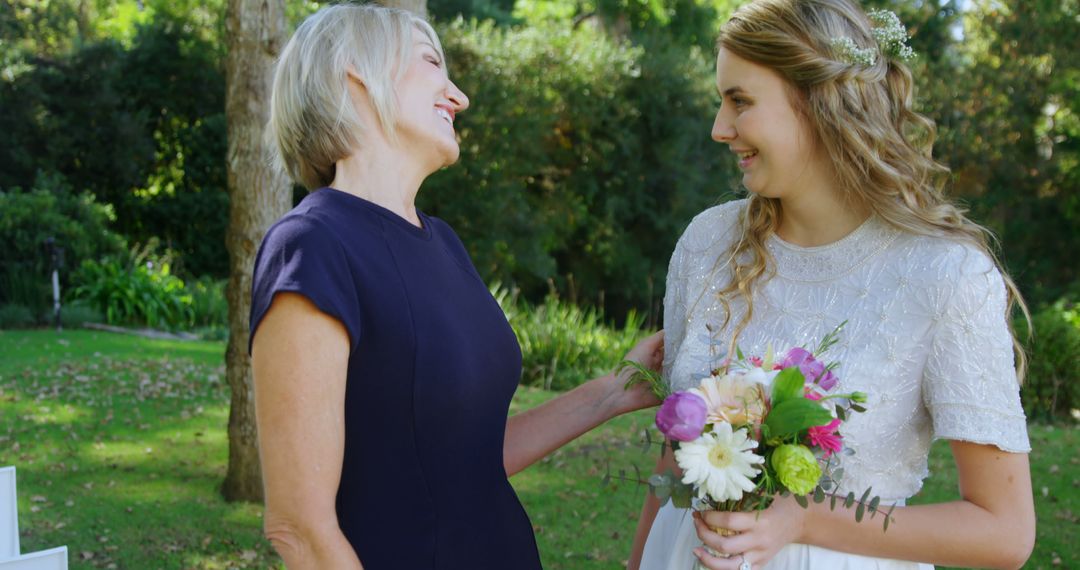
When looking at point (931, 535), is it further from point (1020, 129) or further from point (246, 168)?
point (1020, 129)

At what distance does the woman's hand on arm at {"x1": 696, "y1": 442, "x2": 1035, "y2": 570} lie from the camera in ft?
6.67

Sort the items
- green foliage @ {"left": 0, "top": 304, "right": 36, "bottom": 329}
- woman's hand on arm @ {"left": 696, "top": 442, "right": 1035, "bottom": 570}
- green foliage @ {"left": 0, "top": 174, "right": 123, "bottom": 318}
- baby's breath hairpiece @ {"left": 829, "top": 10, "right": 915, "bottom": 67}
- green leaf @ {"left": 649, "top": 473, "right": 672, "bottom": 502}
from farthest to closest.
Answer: green foliage @ {"left": 0, "top": 174, "right": 123, "bottom": 318} < green foliage @ {"left": 0, "top": 304, "right": 36, "bottom": 329} < baby's breath hairpiece @ {"left": 829, "top": 10, "right": 915, "bottom": 67} < woman's hand on arm @ {"left": 696, "top": 442, "right": 1035, "bottom": 570} < green leaf @ {"left": 649, "top": 473, "right": 672, "bottom": 502}

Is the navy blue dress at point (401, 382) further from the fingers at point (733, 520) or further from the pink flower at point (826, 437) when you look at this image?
the pink flower at point (826, 437)

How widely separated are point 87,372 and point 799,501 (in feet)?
30.3

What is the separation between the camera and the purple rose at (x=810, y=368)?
6.47 ft

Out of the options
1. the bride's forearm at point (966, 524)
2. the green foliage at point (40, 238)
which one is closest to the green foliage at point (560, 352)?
the green foliage at point (40, 238)

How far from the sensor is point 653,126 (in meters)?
17.0

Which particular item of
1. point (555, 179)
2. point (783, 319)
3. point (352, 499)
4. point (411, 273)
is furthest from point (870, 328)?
point (555, 179)

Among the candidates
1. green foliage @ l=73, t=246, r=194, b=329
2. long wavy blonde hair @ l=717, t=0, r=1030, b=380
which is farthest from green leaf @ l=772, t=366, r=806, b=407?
green foliage @ l=73, t=246, r=194, b=329

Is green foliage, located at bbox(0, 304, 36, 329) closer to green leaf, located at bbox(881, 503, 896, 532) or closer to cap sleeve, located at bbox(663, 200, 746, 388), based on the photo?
cap sleeve, located at bbox(663, 200, 746, 388)

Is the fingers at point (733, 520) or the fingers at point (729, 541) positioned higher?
the fingers at point (733, 520)

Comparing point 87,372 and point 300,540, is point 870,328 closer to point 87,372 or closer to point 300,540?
point 300,540

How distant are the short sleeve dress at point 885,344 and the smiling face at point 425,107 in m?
0.74

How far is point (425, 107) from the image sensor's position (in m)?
2.26
